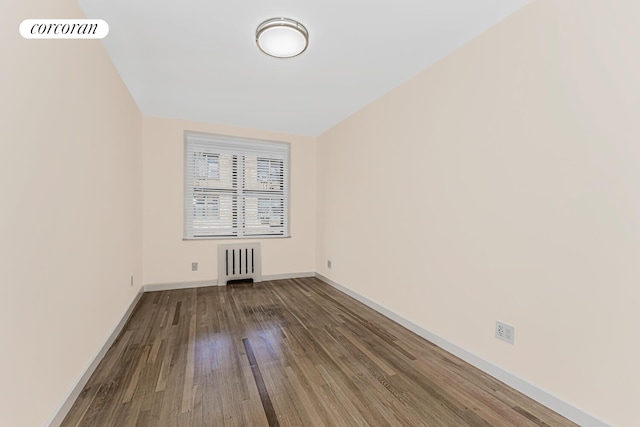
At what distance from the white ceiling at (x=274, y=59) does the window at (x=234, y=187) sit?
875mm

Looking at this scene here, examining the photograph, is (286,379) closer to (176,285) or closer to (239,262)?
(239,262)

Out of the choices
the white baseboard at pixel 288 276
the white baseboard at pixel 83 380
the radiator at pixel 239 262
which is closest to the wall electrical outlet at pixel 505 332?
the white baseboard at pixel 83 380

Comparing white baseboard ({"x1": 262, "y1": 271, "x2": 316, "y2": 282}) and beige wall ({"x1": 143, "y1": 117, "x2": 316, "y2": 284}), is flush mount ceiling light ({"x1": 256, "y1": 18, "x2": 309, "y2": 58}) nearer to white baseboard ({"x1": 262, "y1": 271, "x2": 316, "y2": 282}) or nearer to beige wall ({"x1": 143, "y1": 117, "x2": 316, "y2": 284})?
beige wall ({"x1": 143, "y1": 117, "x2": 316, "y2": 284})

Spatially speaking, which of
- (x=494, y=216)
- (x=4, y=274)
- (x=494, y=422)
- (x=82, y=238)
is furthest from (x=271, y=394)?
(x=494, y=216)

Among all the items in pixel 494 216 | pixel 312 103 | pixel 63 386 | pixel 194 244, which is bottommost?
pixel 63 386

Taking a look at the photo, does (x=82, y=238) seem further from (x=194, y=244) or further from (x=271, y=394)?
(x=194, y=244)

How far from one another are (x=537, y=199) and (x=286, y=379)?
2022 millimetres

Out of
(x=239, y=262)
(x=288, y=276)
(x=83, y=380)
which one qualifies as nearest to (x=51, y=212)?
(x=83, y=380)

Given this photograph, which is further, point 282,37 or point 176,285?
point 176,285

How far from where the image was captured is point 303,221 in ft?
15.9

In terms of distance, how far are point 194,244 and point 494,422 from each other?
3974 millimetres

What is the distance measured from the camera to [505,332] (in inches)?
72.7

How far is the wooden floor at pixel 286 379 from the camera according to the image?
1521 millimetres

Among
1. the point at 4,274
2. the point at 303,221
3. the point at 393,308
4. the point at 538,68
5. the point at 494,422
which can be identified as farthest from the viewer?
the point at 303,221
